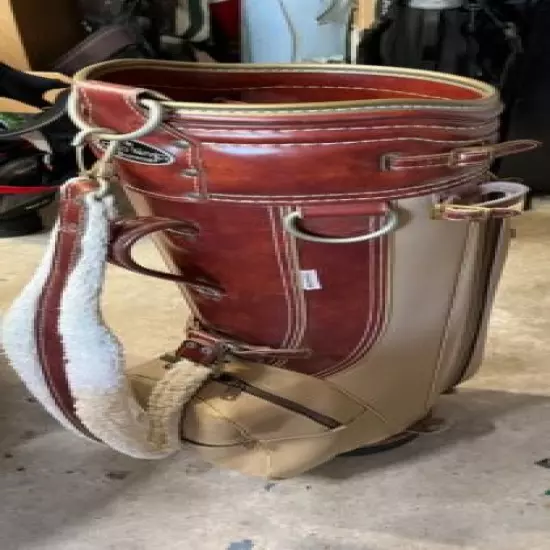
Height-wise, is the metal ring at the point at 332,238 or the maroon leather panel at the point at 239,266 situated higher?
the metal ring at the point at 332,238

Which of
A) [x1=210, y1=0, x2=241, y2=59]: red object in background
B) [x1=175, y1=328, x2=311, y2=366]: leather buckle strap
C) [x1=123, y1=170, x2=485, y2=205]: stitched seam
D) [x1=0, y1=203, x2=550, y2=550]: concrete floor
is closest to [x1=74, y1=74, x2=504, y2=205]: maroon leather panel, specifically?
[x1=123, y1=170, x2=485, y2=205]: stitched seam

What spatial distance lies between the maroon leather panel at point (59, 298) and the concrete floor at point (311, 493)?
0.13 m

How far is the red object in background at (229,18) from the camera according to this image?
1.73 meters

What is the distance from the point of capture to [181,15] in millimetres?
1706

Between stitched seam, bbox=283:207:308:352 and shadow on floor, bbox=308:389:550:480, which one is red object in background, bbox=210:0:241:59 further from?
stitched seam, bbox=283:207:308:352

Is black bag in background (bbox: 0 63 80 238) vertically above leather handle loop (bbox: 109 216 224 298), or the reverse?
leather handle loop (bbox: 109 216 224 298)

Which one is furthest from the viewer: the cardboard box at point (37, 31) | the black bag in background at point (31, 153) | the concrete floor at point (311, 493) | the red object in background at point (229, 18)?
the red object in background at point (229, 18)

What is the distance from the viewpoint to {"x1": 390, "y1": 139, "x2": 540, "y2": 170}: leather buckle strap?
676 mm

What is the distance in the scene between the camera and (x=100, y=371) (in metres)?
0.68

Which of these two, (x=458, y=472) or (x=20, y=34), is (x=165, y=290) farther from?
(x=20, y=34)

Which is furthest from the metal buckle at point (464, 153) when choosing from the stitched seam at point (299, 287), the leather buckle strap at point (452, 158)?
the stitched seam at point (299, 287)

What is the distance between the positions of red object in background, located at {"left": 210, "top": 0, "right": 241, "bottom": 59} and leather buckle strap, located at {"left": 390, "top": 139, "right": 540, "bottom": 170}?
3.55ft

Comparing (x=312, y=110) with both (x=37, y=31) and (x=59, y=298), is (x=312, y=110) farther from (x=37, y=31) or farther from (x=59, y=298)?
(x=37, y=31)

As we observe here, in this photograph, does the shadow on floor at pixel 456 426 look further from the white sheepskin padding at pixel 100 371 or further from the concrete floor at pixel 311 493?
the white sheepskin padding at pixel 100 371
